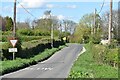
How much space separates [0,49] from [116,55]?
1850cm

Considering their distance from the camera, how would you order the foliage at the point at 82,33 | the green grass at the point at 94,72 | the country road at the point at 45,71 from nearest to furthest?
the green grass at the point at 94,72, the country road at the point at 45,71, the foliage at the point at 82,33

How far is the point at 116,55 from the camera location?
21.9 m

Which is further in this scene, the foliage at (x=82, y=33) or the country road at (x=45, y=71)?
the foliage at (x=82, y=33)

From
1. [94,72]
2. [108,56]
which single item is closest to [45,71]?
[108,56]

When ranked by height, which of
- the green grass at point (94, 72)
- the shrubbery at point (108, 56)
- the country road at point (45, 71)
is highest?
the shrubbery at point (108, 56)

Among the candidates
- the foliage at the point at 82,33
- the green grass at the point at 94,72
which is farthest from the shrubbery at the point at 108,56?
the foliage at the point at 82,33

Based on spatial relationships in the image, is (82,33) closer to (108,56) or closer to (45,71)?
(45,71)

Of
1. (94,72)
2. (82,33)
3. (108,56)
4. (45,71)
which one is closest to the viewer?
(94,72)

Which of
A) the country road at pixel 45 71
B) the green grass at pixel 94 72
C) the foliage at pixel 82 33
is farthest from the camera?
the foliage at pixel 82 33

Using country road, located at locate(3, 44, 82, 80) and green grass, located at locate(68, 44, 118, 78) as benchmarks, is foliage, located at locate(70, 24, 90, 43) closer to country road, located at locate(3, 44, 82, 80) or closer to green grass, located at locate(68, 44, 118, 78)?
country road, located at locate(3, 44, 82, 80)

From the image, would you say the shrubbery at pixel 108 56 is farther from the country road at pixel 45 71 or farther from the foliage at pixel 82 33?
the foliage at pixel 82 33

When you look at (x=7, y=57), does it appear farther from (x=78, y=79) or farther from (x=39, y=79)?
(x=78, y=79)

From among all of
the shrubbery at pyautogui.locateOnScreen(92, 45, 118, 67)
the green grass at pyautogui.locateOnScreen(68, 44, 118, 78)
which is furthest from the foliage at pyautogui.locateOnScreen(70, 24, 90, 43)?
the green grass at pyautogui.locateOnScreen(68, 44, 118, 78)

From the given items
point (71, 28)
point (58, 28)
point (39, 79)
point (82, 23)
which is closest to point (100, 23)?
point (82, 23)
